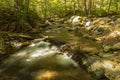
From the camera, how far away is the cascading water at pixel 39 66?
978 cm

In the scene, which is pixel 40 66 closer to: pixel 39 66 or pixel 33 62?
pixel 39 66

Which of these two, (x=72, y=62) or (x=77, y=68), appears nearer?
(x=77, y=68)

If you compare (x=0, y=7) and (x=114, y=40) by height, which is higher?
(x=0, y=7)

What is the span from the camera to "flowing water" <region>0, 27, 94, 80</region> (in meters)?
9.78

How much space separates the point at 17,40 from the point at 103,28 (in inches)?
457

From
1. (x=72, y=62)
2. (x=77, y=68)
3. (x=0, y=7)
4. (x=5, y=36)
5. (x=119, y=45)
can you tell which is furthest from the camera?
(x=0, y=7)

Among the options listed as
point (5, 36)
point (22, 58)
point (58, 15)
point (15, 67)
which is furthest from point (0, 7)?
point (58, 15)

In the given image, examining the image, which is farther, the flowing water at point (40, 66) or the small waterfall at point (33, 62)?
the small waterfall at point (33, 62)

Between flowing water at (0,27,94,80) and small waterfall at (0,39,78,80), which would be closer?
flowing water at (0,27,94,80)

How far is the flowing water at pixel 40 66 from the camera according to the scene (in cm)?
978

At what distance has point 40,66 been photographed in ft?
36.5

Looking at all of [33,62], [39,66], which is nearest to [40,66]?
[39,66]

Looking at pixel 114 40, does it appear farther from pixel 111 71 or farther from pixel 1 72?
pixel 1 72

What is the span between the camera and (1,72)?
10312mm
